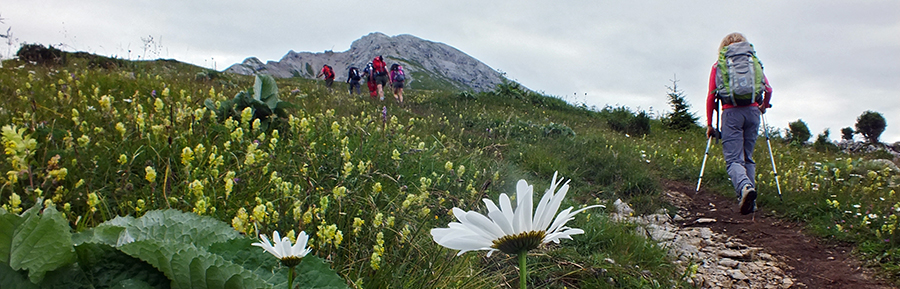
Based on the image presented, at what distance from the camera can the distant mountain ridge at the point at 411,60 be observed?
131m

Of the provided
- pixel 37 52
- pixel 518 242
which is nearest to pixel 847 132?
pixel 518 242

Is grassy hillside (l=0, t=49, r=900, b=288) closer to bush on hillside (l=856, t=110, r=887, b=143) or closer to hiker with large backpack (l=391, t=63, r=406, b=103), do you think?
hiker with large backpack (l=391, t=63, r=406, b=103)

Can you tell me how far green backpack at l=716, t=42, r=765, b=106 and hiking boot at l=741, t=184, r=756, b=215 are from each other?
116 cm

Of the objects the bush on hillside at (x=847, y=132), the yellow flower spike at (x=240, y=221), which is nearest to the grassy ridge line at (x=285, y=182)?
the yellow flower spike at (x=240, y=221)

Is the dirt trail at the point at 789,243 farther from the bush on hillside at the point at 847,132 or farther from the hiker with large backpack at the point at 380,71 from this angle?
the bush on hillside at the point at 847,132

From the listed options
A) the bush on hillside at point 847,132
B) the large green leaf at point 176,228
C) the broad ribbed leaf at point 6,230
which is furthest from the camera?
the bush on hillside at point 847,132

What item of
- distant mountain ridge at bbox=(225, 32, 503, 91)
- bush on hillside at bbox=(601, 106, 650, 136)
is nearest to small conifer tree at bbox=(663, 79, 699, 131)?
bush on hillside at bbox=(601, 106, 650, 136)

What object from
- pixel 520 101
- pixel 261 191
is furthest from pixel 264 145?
pixel 520 101

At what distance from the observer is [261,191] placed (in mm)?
2402

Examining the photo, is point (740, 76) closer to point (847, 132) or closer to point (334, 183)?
point (334, 183)

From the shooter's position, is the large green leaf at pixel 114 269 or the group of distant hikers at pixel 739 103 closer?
the large green leaf at pixel 114 269

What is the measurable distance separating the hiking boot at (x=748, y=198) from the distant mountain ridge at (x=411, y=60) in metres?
116

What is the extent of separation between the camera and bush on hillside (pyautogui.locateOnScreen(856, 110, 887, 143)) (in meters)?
30.0

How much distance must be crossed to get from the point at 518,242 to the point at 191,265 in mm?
632
